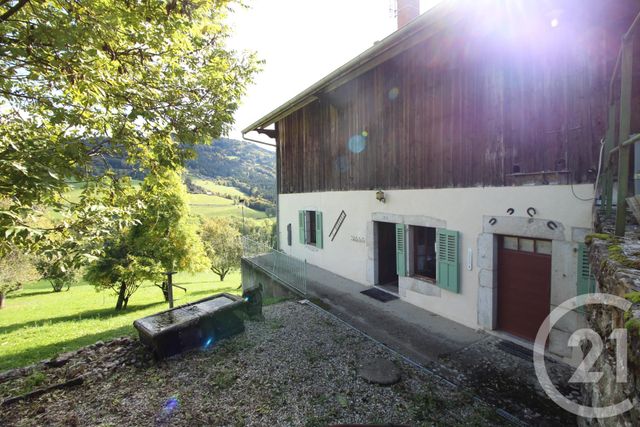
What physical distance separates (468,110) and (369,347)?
540cm

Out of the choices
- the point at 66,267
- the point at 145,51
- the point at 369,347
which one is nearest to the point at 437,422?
the point at 369,347

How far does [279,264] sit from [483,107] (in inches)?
320

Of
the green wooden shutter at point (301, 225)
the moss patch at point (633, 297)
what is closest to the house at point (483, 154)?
the green wooden shutter at point (301, 225)

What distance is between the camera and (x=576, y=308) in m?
5.03

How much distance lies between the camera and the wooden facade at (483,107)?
195 inches

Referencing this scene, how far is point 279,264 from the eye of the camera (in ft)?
37.3

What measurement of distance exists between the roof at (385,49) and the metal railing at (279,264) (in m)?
5.66

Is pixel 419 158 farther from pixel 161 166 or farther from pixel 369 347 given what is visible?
pixel 161 166

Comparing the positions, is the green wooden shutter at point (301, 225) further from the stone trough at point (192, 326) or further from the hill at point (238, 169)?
the hill at point (238, 169)

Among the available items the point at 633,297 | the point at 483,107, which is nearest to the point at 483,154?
the point at 483,107

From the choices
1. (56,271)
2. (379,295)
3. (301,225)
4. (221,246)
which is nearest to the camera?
(56,271)

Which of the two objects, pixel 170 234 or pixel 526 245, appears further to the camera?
pixel 170 234

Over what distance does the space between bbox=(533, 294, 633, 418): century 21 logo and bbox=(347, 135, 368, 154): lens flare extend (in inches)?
258

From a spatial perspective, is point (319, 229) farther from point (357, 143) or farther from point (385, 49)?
point (385, 49)
